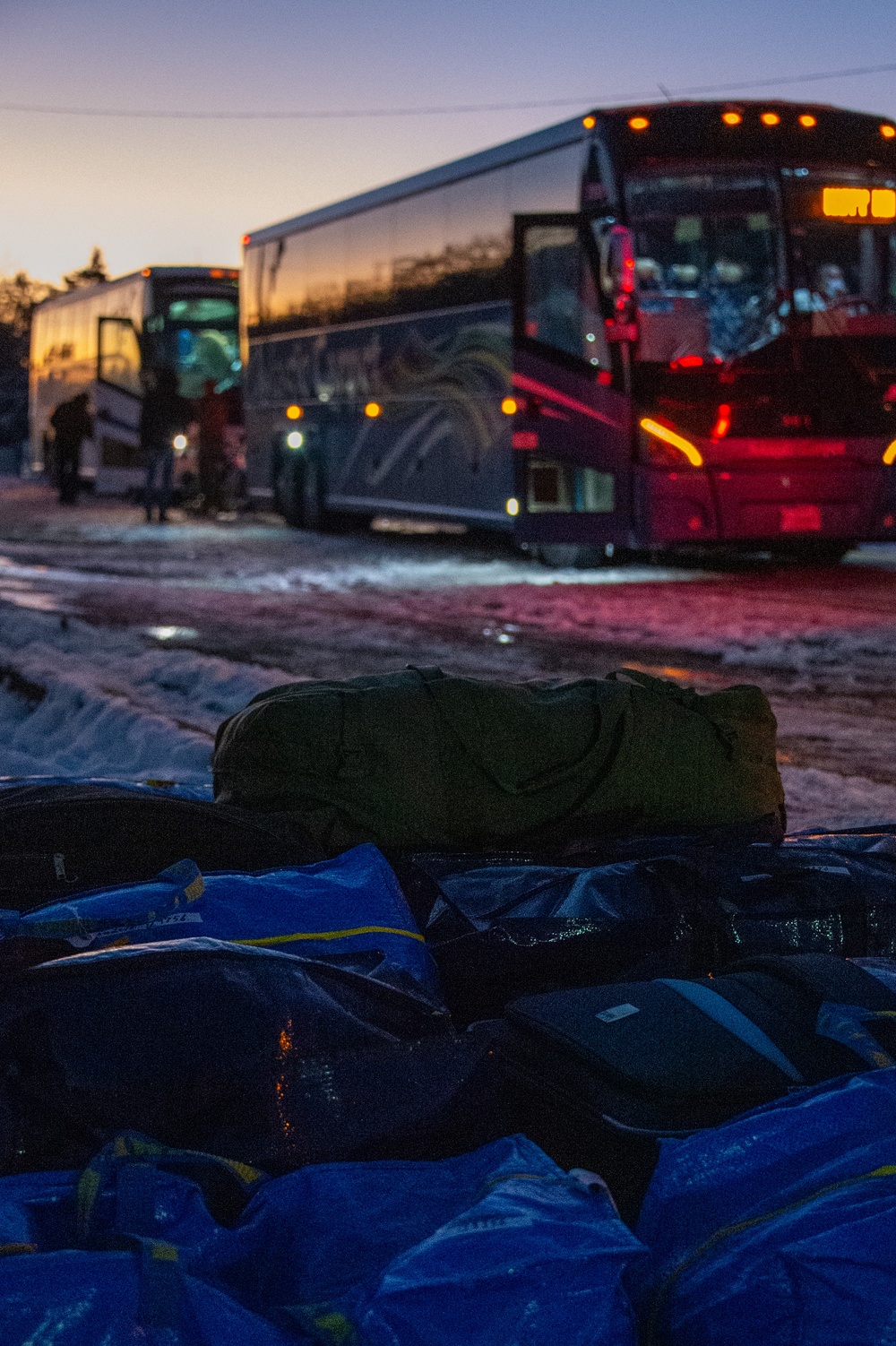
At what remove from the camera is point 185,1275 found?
1.68 m

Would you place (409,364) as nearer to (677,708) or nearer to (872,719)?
(872,719)

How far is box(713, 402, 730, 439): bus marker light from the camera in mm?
12547

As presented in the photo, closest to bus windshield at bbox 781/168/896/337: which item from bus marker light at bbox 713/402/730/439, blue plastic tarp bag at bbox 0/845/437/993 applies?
bus marker light at bbox 713/402/730/439

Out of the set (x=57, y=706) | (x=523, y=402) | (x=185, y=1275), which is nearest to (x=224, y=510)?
(x=523, y=402)

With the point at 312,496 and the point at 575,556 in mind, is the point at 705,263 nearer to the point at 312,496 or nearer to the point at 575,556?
the point at 575,556

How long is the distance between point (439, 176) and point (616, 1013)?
15523mm

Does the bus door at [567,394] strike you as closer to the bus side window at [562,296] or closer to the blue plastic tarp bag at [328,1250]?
the bus side window at [562,296]

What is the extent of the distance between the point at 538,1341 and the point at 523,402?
12.6 metres

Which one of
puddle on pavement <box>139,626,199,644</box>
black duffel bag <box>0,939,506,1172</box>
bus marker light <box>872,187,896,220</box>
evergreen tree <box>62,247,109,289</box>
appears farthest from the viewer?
evergreen tree <box>62,247,109,289</box>

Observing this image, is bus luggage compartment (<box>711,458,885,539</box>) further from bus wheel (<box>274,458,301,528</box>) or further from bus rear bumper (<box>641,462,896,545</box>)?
bus wheel (<box>274,458,301,528</box>)

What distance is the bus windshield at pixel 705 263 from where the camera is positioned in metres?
Result: 12.6

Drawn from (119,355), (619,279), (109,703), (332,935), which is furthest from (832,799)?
(119,355)

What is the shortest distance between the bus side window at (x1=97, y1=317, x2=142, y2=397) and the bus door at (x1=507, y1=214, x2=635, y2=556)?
1616 centimetres

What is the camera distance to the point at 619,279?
40.8 feet
